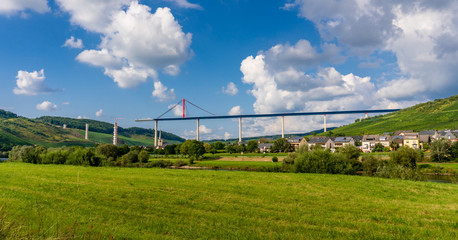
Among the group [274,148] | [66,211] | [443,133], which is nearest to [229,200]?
[66,211]

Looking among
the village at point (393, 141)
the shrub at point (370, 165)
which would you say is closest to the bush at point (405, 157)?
the shrub at point (370, 165)

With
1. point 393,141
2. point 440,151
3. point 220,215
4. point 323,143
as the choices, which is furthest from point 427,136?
point 220,215

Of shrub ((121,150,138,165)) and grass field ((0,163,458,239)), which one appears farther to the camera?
shrub ((121,150,138,165))

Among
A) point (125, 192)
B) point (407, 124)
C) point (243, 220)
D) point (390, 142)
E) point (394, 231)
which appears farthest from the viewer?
point (407, 124)

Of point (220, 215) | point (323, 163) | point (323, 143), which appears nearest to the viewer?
point (220, 215)

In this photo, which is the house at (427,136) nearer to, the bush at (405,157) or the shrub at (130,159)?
the bush at (405,157)

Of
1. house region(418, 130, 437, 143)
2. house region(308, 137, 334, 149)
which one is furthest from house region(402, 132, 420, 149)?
house region(308, 137, 334, 149)

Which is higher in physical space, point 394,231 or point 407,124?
point 407,124

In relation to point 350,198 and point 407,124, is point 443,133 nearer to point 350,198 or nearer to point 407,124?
point 407,124

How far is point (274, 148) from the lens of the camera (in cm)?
11194

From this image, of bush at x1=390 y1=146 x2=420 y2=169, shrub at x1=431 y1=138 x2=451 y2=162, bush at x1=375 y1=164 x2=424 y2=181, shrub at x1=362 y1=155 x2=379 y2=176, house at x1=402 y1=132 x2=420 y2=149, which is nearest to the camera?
bush at x1=375 y1=164 x2=424 y2=181

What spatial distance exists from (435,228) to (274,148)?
338 ft

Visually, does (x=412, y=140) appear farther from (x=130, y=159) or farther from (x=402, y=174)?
(x=130, y=159)

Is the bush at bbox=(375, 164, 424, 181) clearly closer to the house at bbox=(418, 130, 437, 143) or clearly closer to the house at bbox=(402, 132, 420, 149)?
the house at bbox=(402, 132, 420, 149)
